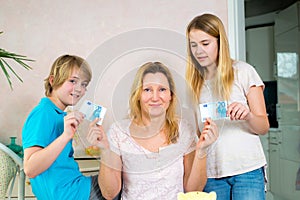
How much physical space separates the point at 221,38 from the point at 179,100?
268mm

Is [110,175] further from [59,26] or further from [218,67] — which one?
[59,26]

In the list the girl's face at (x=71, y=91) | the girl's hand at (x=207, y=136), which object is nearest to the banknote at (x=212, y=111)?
the girl's hand at (x=207, y=136)

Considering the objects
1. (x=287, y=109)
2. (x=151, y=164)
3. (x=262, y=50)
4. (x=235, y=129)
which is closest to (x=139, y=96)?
(x=151, y=164)

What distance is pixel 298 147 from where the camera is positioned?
302 cm

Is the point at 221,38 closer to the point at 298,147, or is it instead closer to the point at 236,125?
the point at 236,125

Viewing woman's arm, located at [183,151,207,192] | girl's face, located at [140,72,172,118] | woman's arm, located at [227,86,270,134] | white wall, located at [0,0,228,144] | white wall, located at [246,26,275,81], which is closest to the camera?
girl's face, located at [140,72,172,118]

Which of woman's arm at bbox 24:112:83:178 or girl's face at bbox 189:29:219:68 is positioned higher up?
girl's face at bbox 189:29:219:68

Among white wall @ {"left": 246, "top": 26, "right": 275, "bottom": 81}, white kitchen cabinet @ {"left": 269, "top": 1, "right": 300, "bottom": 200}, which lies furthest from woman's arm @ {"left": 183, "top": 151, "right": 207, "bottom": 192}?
white wall @ {"left": 246, "top": 26, "right": 275, "bottom": 81}

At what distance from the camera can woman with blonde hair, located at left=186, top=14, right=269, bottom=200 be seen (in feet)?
3.56

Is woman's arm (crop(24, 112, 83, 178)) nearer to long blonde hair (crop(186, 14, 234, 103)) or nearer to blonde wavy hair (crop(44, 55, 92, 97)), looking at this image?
blonde wavy hair (crop(44, 55, 92, 97))

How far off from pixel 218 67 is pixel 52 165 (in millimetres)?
517

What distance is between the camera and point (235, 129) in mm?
1207

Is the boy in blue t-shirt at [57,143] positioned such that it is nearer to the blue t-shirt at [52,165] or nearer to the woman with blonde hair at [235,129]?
the blue t-shirt at [52,165]

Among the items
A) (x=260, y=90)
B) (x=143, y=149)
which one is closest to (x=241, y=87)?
(x=260, y=90)
